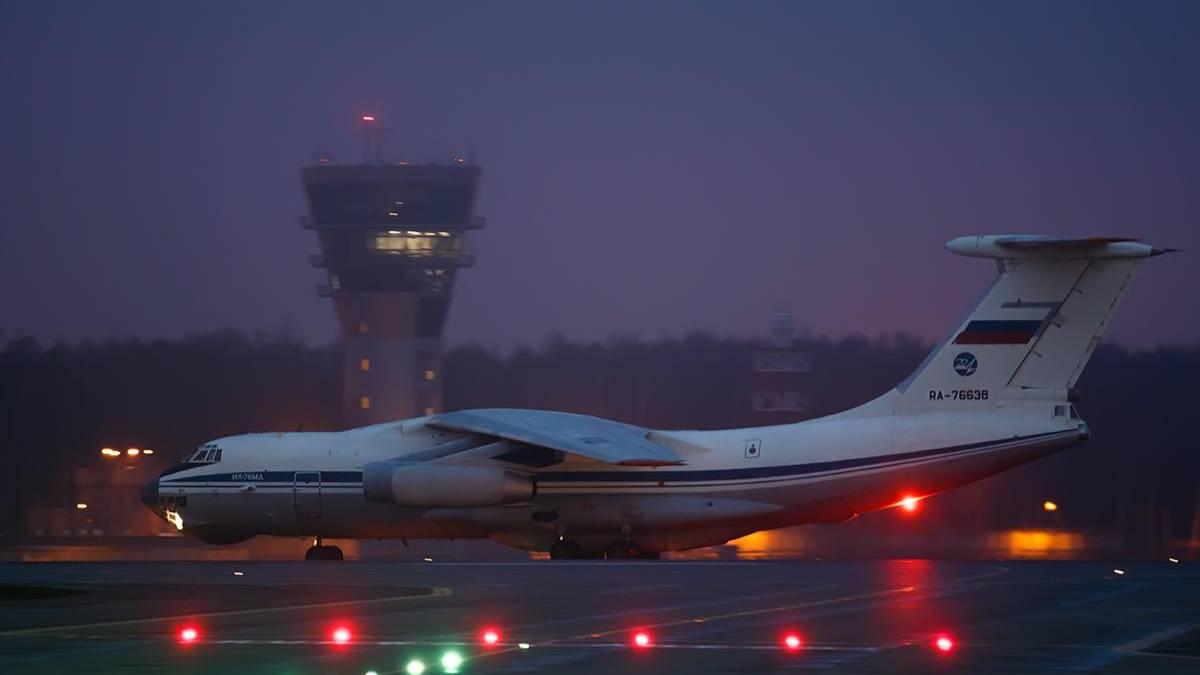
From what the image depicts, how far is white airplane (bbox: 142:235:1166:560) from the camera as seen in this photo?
2664 centimetres

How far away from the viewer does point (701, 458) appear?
28172mm

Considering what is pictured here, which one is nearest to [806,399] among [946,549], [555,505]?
[946,549]

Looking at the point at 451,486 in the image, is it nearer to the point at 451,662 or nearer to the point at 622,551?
the point at 622,551

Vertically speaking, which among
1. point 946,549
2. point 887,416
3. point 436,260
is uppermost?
point 436,260

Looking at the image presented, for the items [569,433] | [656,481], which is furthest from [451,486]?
[656,481]

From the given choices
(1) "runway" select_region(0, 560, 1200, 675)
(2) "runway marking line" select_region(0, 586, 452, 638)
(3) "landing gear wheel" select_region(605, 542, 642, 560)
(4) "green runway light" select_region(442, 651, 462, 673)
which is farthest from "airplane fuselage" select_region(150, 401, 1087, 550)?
(4) "green runway light" select_region(442, 651, 462, 673)

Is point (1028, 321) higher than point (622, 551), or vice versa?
point (1028, 321)

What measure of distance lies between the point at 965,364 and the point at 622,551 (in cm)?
646

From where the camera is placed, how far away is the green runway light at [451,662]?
34.7ft

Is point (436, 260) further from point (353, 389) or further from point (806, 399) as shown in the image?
point (806, 399)

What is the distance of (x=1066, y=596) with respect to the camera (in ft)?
52.5

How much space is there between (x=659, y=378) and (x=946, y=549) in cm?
1600

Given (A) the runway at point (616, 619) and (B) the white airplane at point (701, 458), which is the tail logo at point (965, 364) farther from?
(A) the runway at point (616, 619)

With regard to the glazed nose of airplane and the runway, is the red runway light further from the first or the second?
the glazed nose of airplane
